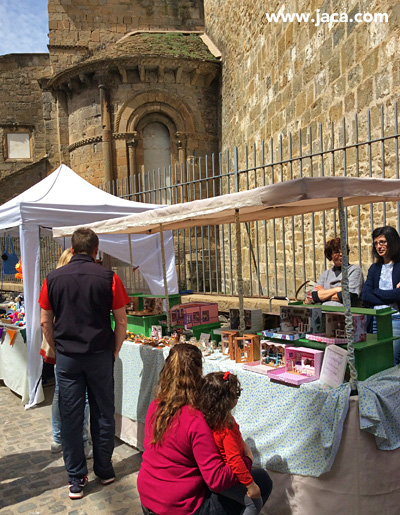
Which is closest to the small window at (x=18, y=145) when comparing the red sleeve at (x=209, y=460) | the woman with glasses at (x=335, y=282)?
the woman with glasses at (x=335, y=282)

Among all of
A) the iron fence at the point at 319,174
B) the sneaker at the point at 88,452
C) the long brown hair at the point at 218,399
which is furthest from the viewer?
the iron fence at the point at 319,174

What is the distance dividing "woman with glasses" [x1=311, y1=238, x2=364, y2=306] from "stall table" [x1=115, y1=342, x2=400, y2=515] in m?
1.23

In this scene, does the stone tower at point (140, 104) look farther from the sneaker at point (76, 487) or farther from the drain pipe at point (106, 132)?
the sneaker at point (76, 487)

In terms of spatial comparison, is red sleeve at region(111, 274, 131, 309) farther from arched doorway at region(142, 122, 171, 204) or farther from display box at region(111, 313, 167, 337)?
arched doorway at region(142, 122, 171, 204)

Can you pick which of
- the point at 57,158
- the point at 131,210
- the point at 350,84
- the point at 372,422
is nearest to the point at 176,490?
the point at 372,422

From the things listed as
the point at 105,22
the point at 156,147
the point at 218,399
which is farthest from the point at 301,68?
the point at 105,22

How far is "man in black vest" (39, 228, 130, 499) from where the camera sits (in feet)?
10.9

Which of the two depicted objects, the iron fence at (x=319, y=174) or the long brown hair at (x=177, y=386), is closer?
the long brown hair at (x=177, y=386)

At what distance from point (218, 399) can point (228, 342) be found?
1.35m

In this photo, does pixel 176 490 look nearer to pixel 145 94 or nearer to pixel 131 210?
pixel 131 210

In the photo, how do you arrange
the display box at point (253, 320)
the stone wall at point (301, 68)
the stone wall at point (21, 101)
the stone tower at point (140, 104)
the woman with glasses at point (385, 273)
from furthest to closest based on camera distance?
the stone wall at point (21, 101) → the stone tower at point (140, 104) → the stone wall at point (301, 68) → the woman with glasses at point (385, 273) → the display box at point (253, 320)

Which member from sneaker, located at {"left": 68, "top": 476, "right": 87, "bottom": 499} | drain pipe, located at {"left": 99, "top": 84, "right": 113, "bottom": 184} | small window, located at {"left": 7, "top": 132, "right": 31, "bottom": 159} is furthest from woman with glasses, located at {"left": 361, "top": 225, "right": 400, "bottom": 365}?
small window, located at {"left": 7, "top": 132, "right": 31, "bottom": 159}

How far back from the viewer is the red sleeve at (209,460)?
211 centimetres

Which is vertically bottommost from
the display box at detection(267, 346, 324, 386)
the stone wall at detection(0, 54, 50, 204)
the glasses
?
the display box at detection(267, 346, 324, 386)
